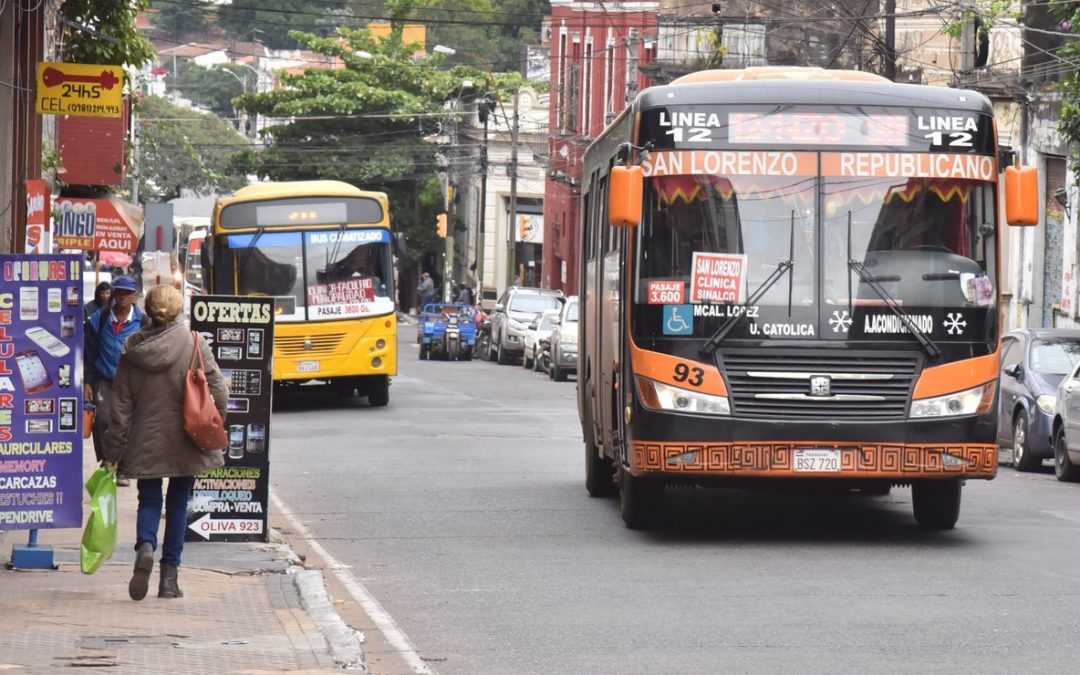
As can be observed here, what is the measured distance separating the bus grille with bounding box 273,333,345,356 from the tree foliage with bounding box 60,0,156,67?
7292 mm

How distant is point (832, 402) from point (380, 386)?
54.4 ft

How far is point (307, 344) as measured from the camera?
26844 millimetres

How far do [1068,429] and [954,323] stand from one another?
23.9 feet

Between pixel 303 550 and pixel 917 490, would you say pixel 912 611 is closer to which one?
pixel 917 490

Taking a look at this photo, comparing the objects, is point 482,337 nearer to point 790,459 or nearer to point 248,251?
point 248,251

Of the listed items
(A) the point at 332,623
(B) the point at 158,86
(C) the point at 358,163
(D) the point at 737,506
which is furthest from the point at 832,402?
(B) the point at 158,86

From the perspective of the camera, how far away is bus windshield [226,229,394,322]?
26.5m

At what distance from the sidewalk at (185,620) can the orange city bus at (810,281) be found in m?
2.91

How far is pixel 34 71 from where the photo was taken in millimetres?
17844

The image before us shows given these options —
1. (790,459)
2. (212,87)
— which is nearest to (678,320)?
(790,459)

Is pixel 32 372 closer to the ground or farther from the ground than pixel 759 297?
closer to the ground

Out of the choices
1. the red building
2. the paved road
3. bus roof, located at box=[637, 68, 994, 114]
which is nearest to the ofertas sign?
the paved road

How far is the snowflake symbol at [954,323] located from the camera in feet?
40.0

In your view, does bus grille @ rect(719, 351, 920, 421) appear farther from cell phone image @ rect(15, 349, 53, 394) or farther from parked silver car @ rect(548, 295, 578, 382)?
parked silver car @ rect(548, 295, 578, 382)
